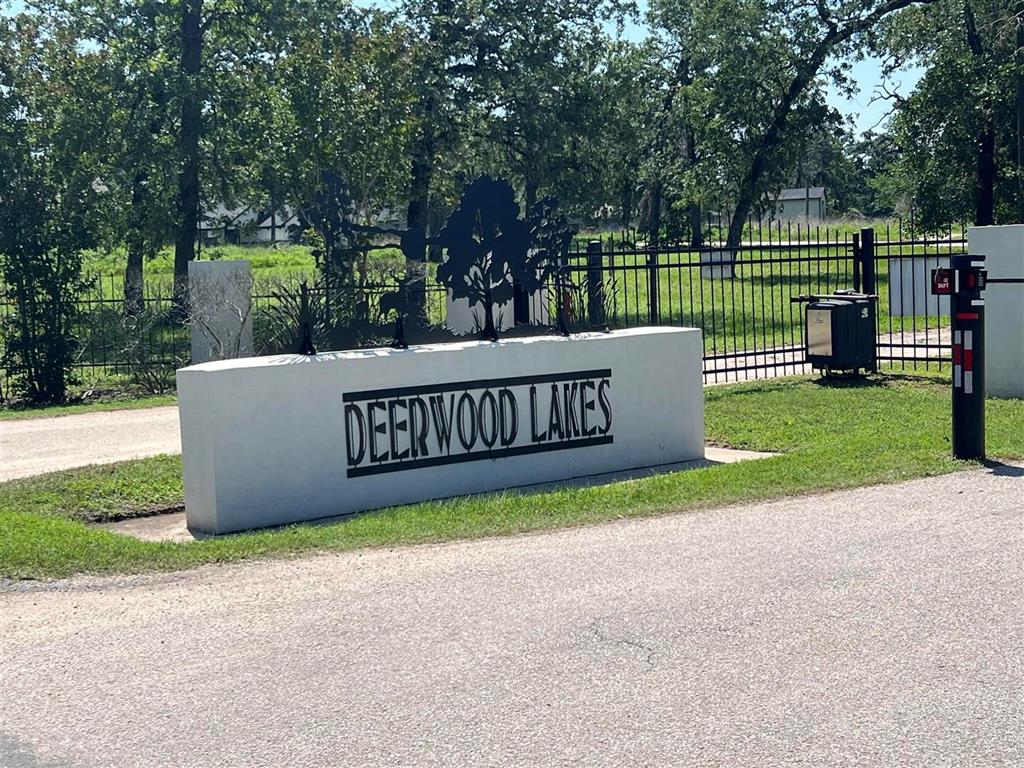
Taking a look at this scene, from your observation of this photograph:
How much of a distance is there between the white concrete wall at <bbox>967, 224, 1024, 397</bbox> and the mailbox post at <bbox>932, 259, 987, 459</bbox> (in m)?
4.09

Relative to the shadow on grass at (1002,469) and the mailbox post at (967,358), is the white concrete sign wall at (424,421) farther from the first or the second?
the shadow on grass at (1002,469)

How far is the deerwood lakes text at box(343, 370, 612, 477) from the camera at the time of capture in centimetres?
959

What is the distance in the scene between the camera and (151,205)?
2862 cm

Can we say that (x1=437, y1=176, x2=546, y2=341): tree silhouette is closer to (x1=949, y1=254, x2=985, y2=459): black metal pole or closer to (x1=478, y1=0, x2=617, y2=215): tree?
(x1=949, y1=254, x2=985, y2=459): black metal pole

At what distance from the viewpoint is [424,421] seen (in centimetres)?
984

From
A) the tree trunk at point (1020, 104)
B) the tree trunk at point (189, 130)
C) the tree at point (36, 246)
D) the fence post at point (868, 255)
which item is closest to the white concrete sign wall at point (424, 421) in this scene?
the fence post at point (868, 255)

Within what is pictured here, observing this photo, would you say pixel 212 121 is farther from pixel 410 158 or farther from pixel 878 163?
pixel 878 163

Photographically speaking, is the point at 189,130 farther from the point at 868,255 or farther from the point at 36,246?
the point at 868,255

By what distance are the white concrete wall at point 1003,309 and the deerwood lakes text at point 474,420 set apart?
5.34 meters

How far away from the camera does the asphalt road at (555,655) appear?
4523 millimetres

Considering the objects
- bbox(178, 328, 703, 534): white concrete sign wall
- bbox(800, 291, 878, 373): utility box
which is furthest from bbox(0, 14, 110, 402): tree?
bbox(800, 291, 878, 373): utility box

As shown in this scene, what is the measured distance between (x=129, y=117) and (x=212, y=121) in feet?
6.38

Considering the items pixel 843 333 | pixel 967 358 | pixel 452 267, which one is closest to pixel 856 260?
pixel 843 333

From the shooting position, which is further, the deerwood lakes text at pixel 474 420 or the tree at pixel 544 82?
the tree at pixel 544 82
